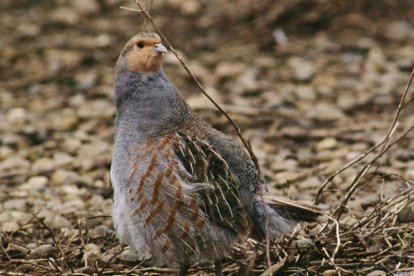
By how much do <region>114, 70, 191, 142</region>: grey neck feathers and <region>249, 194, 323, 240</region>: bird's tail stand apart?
63 centimetres

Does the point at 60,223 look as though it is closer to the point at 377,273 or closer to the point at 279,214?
the point at 279,214

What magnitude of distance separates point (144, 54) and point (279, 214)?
1158 millimetres

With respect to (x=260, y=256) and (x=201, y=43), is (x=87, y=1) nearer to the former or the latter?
(x=201, y=43)

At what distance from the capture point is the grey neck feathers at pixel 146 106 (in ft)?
15.6

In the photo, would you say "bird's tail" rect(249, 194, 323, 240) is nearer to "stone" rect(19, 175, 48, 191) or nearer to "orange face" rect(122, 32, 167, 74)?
"orange face" rect(122, 32, 167, 74)

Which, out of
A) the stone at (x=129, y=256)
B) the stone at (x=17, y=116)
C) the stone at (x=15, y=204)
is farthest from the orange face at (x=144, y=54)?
the stone at (x=17, y=116)

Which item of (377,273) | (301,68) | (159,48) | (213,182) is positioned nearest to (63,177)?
(159,48)

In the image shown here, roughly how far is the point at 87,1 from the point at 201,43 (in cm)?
199

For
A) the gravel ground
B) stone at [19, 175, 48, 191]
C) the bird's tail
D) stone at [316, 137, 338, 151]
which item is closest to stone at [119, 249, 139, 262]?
the gravel ground

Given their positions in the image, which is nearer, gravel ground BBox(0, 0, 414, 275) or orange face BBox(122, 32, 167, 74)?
orange face BBox(122, 32, 167, 74)

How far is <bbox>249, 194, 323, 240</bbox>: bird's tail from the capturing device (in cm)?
468

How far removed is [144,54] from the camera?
496 centimetres

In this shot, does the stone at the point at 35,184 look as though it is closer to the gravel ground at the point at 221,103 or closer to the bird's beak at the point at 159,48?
the gravel ground at the point at 221,103

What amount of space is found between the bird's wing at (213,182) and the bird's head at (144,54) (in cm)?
49
